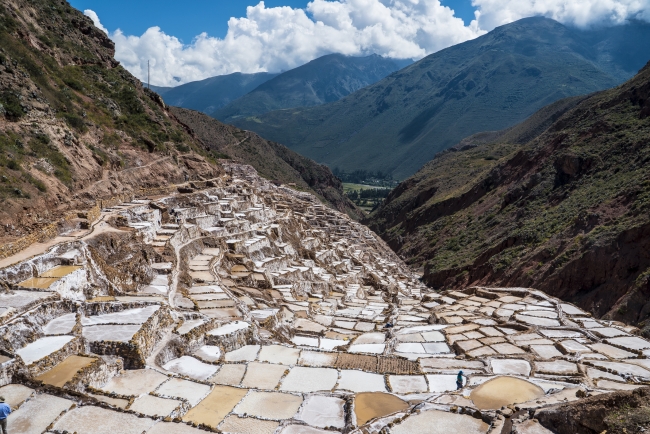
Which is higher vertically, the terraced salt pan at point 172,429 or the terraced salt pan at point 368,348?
the terraced salt pan at point 172,429

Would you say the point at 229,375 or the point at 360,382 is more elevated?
the point at 229,375

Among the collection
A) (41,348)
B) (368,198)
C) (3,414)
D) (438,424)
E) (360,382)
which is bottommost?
(360,382)

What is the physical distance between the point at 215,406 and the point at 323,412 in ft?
7.13

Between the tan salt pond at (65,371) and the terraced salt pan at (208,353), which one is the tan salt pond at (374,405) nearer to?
the terraced salt pan at (208,353)

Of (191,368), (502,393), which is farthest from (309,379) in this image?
(502,393)

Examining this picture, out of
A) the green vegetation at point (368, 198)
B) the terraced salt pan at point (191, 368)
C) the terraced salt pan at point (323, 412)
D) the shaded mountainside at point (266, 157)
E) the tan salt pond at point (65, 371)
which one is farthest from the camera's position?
the green vegetation at point (368, 198)

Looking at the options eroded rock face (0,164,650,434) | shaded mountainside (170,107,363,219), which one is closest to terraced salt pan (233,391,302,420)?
eroded rock face (0,164,650,434)

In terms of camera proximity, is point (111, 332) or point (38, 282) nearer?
point (111, 332)

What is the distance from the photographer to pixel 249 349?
12453 millimetres

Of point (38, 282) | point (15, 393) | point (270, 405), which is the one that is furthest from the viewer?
point (38, 282)

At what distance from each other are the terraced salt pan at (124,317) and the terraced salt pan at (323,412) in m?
4.80

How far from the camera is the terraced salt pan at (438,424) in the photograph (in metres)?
8.48

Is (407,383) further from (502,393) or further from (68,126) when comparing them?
(68,126)

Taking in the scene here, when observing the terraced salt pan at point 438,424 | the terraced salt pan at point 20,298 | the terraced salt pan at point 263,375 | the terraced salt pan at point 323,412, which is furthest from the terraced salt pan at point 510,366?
the terraced salt pan at point 20,298
